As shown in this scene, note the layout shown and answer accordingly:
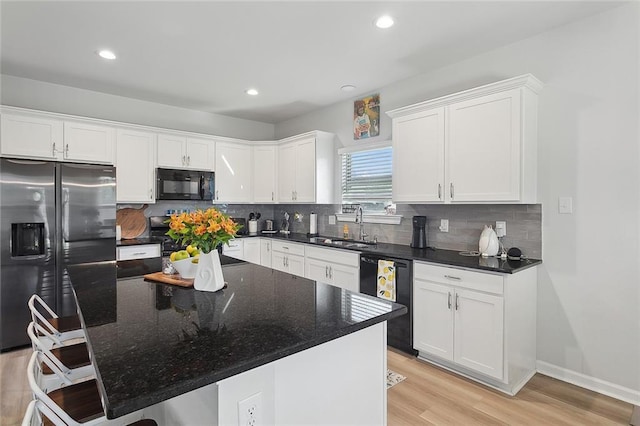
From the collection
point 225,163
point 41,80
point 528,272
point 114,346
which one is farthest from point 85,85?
point 528,272

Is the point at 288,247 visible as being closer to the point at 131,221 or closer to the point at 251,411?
the point at 131,221

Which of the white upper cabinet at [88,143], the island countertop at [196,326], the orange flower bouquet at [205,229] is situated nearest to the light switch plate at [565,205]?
the island countertop at [196,326]

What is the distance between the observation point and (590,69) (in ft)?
8.43

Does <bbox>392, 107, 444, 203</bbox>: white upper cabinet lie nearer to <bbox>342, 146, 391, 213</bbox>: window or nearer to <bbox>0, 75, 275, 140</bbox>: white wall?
<bbox>342, 146, 391, 213</bbox>: window

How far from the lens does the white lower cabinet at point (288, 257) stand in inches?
169

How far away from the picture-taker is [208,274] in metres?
1.81

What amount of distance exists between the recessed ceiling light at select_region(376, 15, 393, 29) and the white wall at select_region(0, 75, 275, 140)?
326 centimetres

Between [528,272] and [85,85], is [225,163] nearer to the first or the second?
[85,85]

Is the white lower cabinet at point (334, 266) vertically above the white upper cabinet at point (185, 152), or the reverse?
the white upper cabinet at point (185, 152)

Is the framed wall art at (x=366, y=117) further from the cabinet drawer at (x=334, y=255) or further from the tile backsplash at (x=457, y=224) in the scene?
the cabinet drawer at (x=334, y=255)

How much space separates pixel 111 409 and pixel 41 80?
4.37 m

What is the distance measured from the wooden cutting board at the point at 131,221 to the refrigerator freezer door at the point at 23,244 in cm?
100

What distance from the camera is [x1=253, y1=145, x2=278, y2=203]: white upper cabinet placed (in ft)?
17.0

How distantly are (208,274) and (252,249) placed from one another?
123 inches
